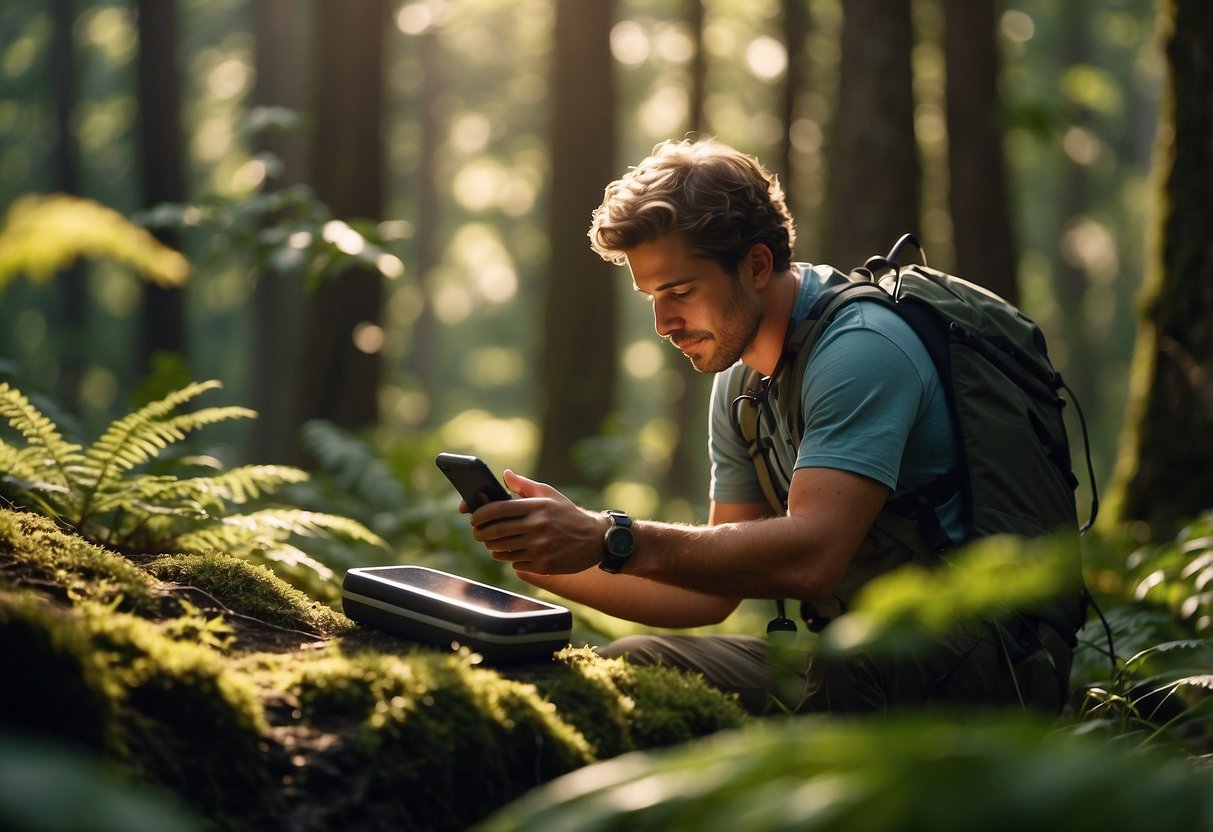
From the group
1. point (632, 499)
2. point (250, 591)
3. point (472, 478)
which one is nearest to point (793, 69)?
point (632, 499)

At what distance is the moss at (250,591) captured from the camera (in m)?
2.80

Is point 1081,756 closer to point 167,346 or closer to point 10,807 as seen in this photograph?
point 10,807

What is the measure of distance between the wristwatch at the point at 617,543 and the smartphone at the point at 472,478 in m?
0.29

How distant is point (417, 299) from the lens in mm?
31328

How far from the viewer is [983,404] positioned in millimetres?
3297

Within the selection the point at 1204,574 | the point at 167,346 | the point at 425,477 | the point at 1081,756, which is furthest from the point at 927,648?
the point at 167,346

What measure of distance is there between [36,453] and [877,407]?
8.37 ft

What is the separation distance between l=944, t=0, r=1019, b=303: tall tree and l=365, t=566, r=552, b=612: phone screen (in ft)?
25.8

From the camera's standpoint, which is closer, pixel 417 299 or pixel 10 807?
pixel 10 807

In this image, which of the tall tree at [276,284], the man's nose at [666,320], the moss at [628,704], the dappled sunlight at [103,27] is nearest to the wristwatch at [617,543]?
the moss at [628,704]

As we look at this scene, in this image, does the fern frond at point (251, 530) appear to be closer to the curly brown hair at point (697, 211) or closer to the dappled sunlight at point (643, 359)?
the curly brown hair at point (697, 211)

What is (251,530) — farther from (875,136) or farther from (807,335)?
(875,136)

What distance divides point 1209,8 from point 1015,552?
18.3ft

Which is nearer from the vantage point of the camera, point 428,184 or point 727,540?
point 727,540
